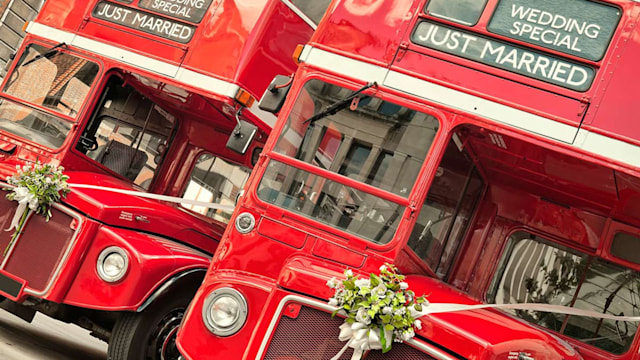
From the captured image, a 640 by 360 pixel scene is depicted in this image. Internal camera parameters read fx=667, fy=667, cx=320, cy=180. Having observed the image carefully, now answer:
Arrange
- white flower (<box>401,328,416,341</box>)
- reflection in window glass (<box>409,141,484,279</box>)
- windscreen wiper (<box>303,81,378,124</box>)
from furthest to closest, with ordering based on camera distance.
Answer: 1. reflection in window glass (<box>409,141,484,279</box>)
2. windscreen wiper (<box>303,81,378,124</box>)
3. white flower (<box>401,328,416,341</box>)

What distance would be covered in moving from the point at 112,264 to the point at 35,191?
0.81 meters

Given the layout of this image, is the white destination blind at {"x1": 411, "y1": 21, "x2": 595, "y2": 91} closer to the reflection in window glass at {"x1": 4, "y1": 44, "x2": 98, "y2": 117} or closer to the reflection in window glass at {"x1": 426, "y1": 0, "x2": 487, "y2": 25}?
the reflection in window glass at {"x1": 426, "y1": 0, "x2": 487, "y2": 25}

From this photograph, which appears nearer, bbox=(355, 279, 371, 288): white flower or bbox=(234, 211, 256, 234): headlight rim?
bbox=(355, 279, 371, 288): white flower

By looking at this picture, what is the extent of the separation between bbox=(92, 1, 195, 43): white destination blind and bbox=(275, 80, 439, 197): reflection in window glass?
198cm

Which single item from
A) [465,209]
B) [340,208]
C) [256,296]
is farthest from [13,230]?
[465,209]

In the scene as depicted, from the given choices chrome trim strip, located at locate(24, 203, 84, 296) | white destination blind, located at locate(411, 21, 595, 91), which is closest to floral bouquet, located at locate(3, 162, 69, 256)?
chrome trim strip, located at locate(24, 203, 84, 296)

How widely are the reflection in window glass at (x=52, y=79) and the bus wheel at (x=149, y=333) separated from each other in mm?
2029

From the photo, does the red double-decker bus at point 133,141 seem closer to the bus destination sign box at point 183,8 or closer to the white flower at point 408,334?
the bus destination sign box at point 183,8

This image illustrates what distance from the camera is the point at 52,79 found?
19.5ft

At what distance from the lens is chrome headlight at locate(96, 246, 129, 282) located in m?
4.64

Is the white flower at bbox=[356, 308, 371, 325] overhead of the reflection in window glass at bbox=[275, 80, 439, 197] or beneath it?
beneath

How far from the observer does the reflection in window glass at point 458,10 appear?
4410 mm

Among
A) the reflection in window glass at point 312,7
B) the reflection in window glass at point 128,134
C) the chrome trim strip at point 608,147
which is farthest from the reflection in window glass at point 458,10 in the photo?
the reflection in window glass at point 128,134

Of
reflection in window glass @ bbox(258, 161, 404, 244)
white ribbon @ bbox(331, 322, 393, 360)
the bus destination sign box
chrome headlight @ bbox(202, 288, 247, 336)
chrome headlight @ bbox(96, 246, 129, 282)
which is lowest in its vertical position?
chrome headlight @ bbox(96, 246, 129, 282)
